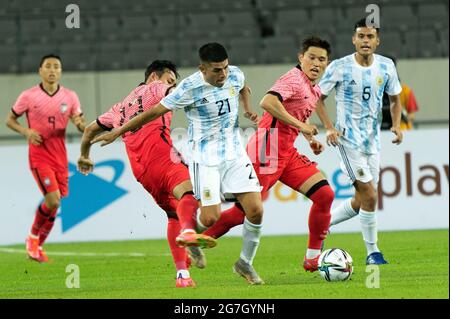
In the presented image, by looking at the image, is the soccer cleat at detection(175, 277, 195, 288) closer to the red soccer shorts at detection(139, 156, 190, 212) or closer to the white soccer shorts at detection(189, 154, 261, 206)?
the white soccer shorts at detection(189, 154, 261, 206)

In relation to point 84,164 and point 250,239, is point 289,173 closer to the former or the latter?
point 250,239

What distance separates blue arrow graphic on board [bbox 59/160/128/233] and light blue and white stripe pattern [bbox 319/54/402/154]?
5651mm

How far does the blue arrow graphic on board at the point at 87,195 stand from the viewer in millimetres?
15102

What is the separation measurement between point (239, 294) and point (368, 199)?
275 cm

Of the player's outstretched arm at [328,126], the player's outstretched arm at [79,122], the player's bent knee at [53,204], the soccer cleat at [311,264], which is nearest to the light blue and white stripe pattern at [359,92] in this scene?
the player's outstretched arm at [328,126]

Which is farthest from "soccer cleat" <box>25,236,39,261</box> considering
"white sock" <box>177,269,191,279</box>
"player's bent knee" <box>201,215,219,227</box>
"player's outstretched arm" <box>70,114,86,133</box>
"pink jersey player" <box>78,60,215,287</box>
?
Result: "player's bent knee" <box>201,215,219,227</box>

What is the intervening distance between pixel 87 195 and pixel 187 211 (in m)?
6.85

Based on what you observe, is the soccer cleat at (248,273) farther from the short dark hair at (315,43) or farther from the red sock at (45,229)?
the red sock at (45,229)

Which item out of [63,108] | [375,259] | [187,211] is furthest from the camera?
[63,108]

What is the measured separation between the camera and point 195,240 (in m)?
7.94

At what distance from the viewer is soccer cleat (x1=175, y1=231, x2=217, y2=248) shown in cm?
791

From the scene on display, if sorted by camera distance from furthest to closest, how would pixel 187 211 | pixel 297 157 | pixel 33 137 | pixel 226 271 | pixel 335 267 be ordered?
pixel 33 137 → pixel 226 271 → pixel 297 157 → pixel 335 267 → pixel 187 211

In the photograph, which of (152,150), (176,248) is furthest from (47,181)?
(176,248)

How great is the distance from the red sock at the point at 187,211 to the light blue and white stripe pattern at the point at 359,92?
2.05 metres
